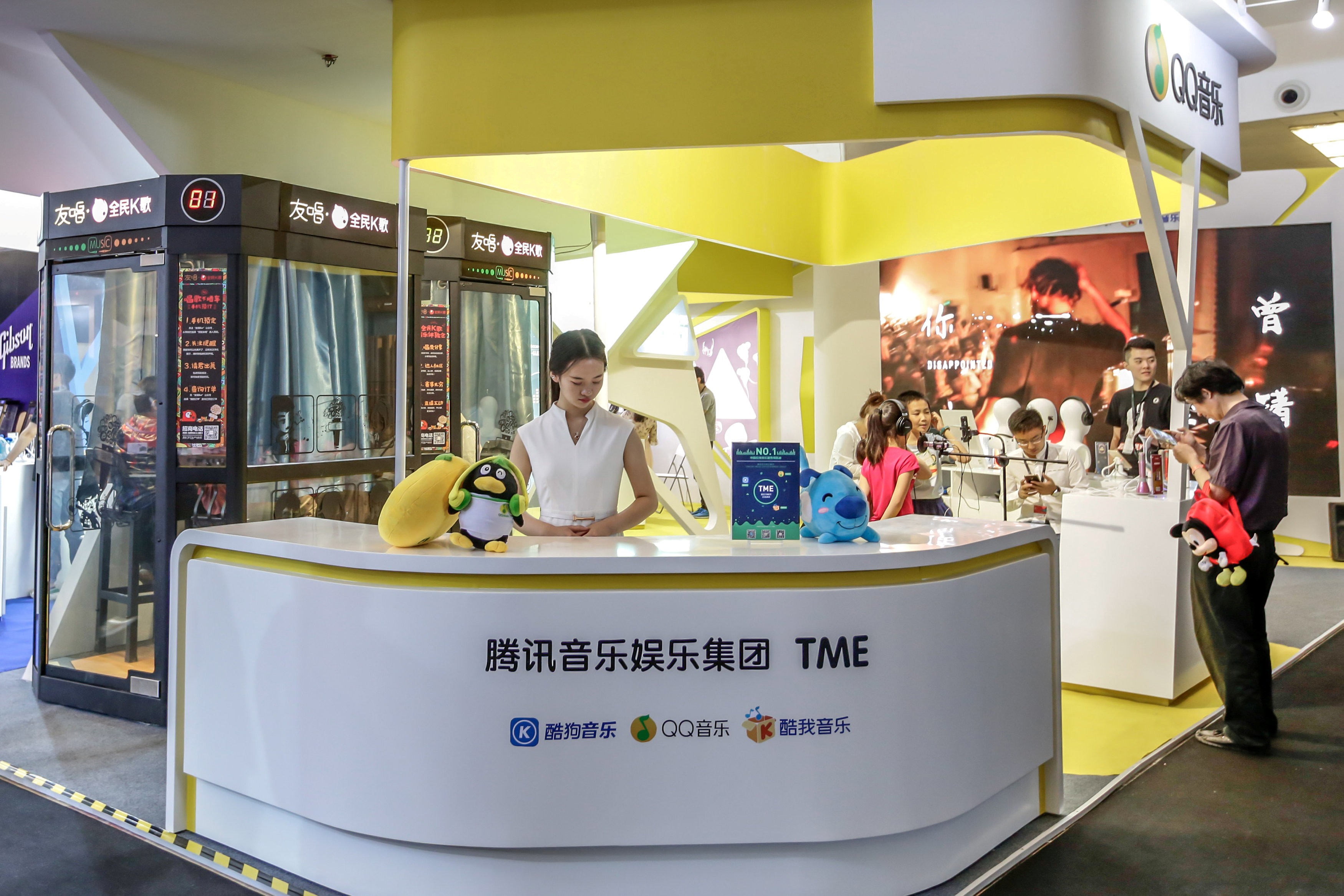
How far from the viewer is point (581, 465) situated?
124 inches

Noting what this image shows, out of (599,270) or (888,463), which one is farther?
(599,270)

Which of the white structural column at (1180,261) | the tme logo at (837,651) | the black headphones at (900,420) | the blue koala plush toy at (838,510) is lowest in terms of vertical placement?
the tme logo at (837,651)

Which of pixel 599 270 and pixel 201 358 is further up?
pixel 599 270

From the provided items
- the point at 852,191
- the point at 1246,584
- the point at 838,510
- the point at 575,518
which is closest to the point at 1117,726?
the point at 1246,584

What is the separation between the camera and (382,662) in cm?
242

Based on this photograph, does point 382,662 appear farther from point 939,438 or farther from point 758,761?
point 939,438

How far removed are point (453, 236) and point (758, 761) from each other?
3722 millimetres

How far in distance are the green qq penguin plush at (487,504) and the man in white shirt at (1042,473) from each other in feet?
10.4

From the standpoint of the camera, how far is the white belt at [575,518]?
3.16 m

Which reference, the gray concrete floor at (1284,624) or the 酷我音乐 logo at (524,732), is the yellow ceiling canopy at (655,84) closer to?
the 酷我音乐 logo at (524,732)

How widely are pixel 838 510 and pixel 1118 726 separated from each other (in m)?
2.12

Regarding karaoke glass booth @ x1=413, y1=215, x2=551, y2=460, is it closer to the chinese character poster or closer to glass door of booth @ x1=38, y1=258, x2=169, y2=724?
the chinese character poster

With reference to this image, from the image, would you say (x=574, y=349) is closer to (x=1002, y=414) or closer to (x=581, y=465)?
(x=581, y=465)

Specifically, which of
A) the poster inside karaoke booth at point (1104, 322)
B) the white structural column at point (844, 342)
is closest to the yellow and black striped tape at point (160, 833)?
the white structural column at point (844, 342)
